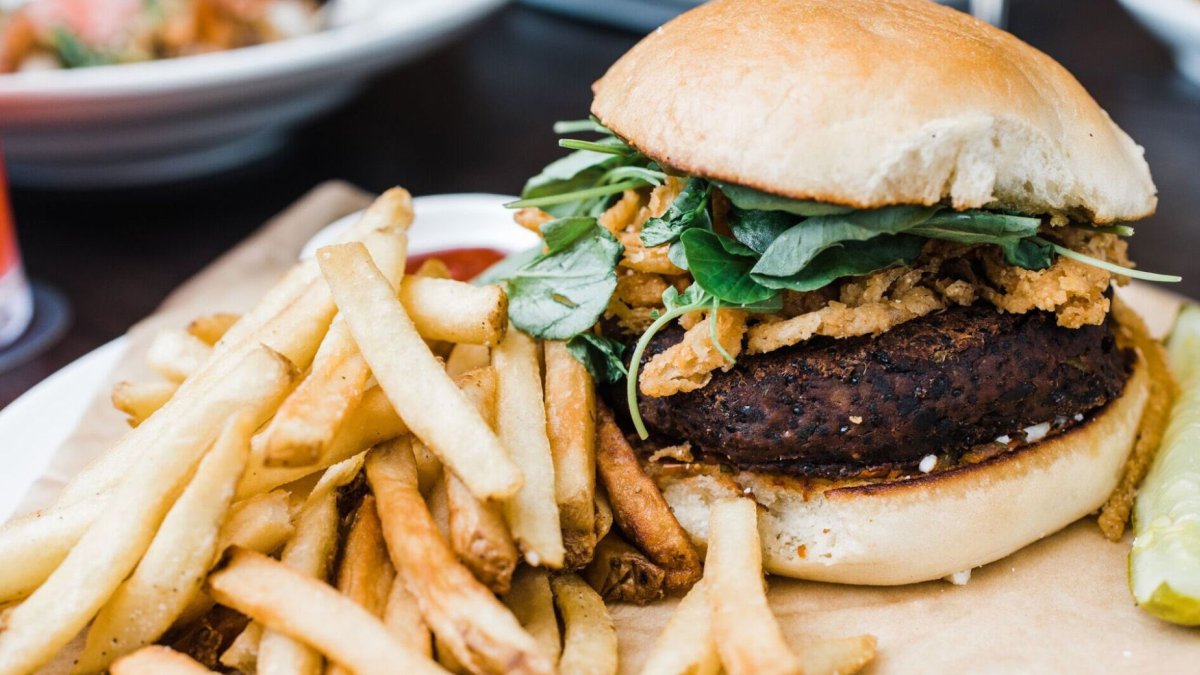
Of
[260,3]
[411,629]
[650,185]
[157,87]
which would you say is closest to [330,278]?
[411,629]

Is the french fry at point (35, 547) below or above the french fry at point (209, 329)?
above

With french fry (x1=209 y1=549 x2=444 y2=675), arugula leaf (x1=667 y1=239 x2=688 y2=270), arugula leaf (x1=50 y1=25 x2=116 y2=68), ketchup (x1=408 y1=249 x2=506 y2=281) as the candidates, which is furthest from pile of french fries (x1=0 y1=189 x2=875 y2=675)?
arugula leaf (x1=50 y1=25 x2=116 y2=68)

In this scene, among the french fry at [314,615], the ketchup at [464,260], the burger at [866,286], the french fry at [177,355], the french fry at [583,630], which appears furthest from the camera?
the ketchup at [464,260]

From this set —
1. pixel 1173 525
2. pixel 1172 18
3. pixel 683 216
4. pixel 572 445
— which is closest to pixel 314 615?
pixel 572 445

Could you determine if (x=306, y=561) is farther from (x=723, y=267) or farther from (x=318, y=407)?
(x=723, y=267)

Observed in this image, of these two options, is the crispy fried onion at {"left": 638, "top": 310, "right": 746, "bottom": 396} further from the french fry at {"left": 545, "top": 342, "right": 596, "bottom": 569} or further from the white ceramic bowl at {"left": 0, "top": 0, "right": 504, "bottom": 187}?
the white ceramic bowl at {"left": 0, "top": 0, "right": 504, "bottom": 187}

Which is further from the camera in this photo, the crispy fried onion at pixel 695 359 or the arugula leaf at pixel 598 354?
the arugula leaf at pixel 598 354

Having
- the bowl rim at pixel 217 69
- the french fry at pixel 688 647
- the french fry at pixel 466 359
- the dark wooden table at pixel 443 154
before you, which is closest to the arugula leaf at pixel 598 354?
the french fry at pixel 466 359

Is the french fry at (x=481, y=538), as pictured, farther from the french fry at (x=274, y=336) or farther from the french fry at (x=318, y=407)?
the french fry at (x=274, y=336)

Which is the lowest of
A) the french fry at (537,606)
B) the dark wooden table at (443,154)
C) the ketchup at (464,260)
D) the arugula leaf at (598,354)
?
the dark wooden table at (443,154)
